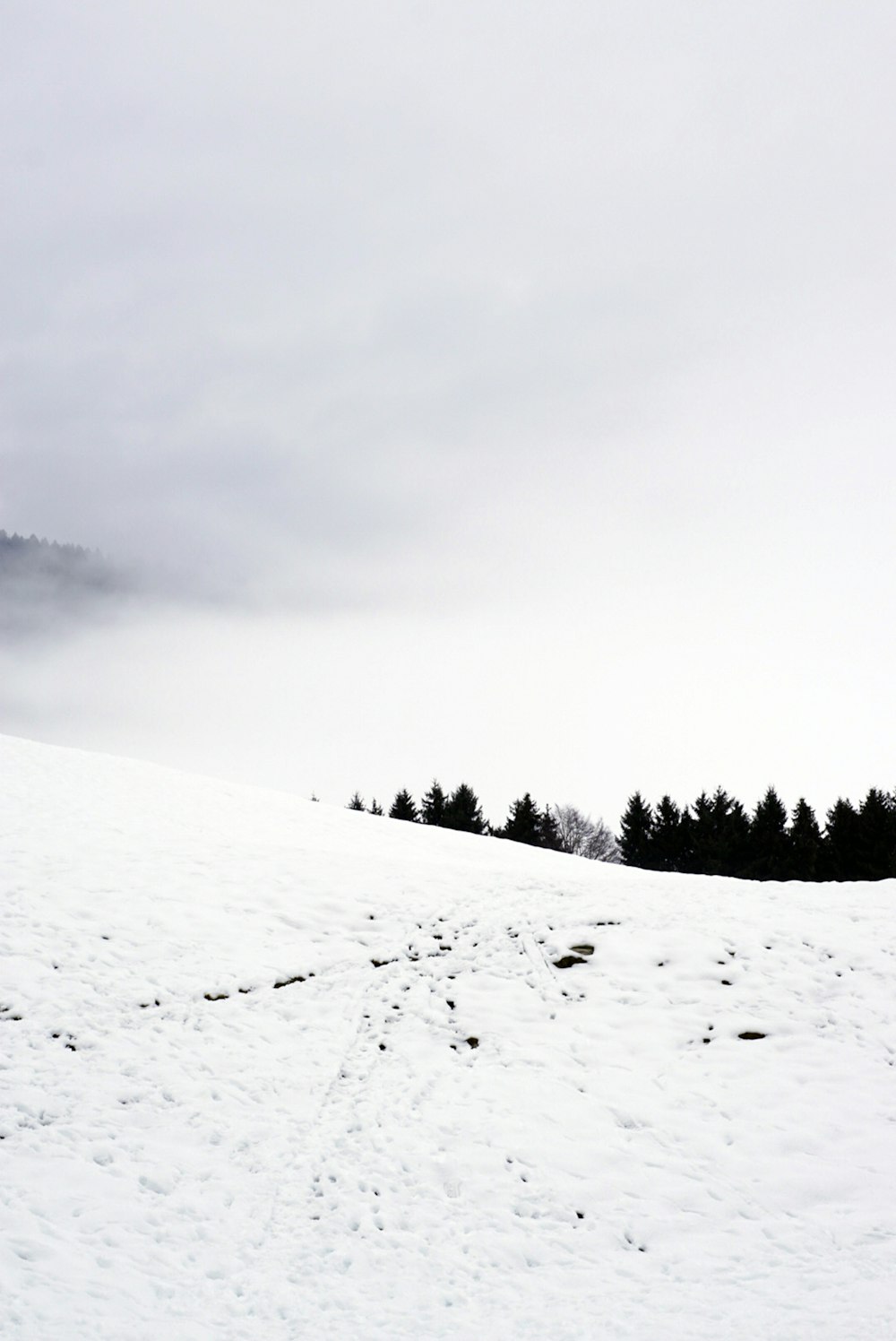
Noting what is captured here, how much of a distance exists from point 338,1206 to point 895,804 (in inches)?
2268

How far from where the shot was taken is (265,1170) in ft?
27.7

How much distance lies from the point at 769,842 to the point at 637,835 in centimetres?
950

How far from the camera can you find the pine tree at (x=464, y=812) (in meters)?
60.9

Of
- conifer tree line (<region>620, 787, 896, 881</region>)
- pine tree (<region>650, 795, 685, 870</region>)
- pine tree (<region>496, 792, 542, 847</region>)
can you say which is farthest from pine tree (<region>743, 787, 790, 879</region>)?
pine tree (<region>496, 792, 542, 847</region>)

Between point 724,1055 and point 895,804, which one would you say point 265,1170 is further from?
point 895,804

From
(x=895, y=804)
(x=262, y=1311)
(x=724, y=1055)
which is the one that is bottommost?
(x=262, y=1311)

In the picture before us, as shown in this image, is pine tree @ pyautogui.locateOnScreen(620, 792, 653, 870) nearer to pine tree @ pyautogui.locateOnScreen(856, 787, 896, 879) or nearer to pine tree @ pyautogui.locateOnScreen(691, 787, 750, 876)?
pine tree @ pyautogui.locateOnScreen(691, 787, 750, 876)

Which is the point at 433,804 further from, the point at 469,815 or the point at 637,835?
the point at 637,835

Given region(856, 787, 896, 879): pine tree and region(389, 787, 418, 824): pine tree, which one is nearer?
region(856, 787, 896, 879): pine tree

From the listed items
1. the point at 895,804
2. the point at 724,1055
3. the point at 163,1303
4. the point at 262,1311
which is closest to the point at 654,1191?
the point at 724,1055

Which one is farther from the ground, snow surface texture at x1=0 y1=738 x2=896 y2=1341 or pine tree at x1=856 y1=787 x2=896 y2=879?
pine tree at x1=856 y1=787 x2=896 y2=879

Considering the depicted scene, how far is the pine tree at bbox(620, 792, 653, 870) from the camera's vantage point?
187 feet

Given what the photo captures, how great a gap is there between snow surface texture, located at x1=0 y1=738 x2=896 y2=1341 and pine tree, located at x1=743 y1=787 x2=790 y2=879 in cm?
4038

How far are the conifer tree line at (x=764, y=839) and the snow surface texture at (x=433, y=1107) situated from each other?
124ft
